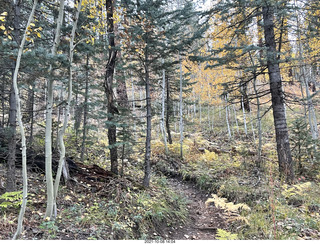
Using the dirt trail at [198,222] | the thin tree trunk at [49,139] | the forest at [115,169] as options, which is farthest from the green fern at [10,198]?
the dirt trail at [198,222]

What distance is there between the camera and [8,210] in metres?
3.50

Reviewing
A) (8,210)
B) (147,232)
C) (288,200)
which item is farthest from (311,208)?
(8,210)

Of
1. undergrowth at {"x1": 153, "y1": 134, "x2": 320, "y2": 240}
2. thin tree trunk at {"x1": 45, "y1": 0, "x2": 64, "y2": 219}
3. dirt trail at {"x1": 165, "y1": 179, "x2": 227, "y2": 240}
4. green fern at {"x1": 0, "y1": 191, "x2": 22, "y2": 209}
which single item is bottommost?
dirt trail at {"x1": 165, "y1": 179, "x2": 227, "y2": 240}

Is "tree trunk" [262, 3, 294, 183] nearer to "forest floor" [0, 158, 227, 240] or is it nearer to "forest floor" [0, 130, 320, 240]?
"forest floor" [0, 130, 320, 240]

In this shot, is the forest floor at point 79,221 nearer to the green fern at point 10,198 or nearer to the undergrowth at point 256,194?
the green fern at point 10,198

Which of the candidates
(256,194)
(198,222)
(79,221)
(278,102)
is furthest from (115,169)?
(278,102)

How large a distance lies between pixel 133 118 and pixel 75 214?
9.04 ft

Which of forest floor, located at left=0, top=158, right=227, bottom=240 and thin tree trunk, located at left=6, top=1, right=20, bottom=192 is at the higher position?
thin tree trunk, located at left=6, top=1, right=20, bottom=192

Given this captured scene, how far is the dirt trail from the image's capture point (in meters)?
4.10

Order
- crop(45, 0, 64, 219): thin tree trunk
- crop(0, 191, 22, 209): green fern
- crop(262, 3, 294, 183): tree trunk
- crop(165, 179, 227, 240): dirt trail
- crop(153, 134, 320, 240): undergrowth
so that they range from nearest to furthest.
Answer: crop(45, 0, 64, 219): thin tree trunk → crop(0, 191, 22, 209): green fern → crop(153, 134, 320, 240): undergrowth → crop(165, 179, 227, 240): dirt trail → crop(262, 3, 294, 183): tree trunk

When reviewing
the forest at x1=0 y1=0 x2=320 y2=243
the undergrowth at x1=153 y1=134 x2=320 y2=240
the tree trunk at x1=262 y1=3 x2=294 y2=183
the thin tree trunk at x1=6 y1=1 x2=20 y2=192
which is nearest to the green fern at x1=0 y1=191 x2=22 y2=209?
the forest at x1=0 y1=0 x2=320 y2=243

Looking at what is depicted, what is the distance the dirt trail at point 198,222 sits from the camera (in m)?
4.10

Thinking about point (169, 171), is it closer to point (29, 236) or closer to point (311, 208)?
point (311, 208)

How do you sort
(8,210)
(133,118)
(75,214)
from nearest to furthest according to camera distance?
(8,210) → (75,214) → (133,118)
